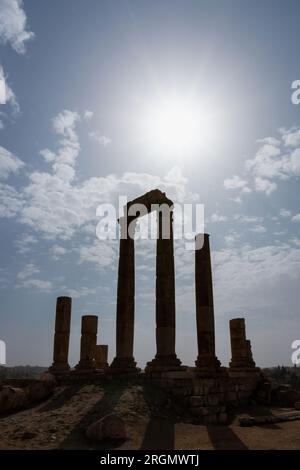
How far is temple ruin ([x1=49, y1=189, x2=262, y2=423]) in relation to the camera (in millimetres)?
19969

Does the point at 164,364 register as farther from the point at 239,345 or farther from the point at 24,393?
the point at 239,345

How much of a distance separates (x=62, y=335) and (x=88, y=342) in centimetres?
263

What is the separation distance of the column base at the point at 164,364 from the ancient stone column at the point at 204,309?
1.32 meters

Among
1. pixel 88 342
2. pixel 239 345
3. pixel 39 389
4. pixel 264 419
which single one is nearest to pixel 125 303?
pixel 88 342

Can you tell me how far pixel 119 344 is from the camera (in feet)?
76.1

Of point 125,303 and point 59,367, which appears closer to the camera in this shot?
point 125,303

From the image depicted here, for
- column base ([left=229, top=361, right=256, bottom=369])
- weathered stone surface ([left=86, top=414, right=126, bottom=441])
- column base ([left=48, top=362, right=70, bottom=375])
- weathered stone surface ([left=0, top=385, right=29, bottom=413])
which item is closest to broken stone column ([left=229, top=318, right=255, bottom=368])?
column base ([left=229, top=361, right=256, bottom=369])

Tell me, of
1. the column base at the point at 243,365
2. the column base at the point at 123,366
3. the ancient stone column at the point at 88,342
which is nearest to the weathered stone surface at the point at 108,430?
the column base at the point at 123,366

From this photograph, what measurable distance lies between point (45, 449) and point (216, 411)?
8.60 metres

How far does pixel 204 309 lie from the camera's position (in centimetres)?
2316

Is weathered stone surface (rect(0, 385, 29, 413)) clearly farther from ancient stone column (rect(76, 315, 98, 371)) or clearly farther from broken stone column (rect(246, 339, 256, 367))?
broken stone column (rect(246, 339, 256, 367))
